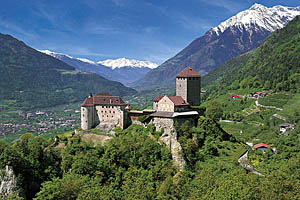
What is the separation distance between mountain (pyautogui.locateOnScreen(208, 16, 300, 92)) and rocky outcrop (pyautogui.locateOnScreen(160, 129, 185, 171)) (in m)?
90.6

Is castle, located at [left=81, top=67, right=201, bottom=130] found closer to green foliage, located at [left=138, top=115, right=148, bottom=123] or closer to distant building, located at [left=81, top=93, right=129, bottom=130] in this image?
distant building, located at [left=81, top=93, right=129, bottom=130]

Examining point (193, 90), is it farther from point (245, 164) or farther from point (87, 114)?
point (87, 114)

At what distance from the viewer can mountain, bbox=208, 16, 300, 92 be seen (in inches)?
5453

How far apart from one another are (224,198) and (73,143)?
38829mm

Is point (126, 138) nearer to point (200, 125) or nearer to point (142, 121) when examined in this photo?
point (142, 121)

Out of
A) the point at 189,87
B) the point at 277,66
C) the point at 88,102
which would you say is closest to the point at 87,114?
the point at 88,102

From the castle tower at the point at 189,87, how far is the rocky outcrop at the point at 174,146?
41.4 ft

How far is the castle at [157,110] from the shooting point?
62.9 metres

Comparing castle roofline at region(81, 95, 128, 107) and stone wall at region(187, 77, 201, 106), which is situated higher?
stone wall at region(187, 77, 201, 106)

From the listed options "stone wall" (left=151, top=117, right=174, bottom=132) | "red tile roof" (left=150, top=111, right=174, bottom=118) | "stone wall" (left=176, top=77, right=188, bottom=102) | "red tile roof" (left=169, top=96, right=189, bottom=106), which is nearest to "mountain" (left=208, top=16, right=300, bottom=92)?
"stone wall" (left=176, top=77, right=188, bottom=102)

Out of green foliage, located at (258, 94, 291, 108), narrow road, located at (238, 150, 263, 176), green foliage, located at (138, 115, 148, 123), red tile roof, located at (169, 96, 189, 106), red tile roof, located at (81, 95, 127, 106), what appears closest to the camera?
narrow road, located at (238, 150, 263, 176)

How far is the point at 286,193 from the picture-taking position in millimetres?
45125

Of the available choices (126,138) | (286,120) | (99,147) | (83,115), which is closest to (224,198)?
(126,138)

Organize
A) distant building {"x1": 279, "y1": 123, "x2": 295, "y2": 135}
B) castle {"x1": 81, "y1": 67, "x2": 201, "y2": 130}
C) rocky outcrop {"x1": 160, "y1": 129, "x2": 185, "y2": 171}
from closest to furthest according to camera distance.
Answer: rocky outcrop {"x1": 160, "y1": 129, "x2": 185, "y2": 171}, castle {"x1": 81, "y1": 67, "x2": 201, "y2": 130}, distant building {"x1": 279, "y1": 123, "x2": 295, "y2": 135}
